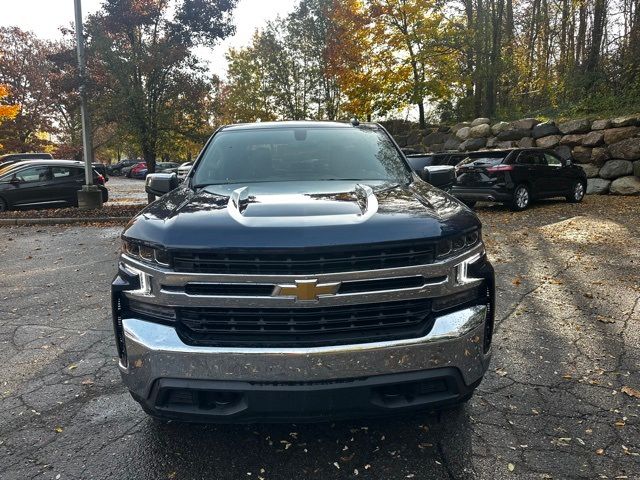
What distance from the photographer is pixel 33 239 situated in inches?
403

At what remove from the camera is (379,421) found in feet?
9.39

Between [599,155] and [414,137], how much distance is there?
29.0 feet

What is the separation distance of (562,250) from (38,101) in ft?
143

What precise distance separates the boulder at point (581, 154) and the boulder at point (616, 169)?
1.99 ft

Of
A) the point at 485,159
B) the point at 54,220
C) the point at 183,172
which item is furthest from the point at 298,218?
the point at 54,220

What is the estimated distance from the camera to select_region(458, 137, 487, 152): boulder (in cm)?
1909

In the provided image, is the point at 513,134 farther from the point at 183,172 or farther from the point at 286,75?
the point at 286,75

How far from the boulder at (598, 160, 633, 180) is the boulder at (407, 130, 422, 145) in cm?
865

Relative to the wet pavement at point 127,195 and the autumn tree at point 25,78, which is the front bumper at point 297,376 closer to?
the wet pavement at point 127,195

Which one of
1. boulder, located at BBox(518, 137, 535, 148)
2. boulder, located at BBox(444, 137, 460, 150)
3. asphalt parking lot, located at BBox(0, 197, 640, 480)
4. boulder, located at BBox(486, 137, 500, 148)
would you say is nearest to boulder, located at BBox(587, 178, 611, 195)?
boulder, located at BBox(518, 137, 535, 148)

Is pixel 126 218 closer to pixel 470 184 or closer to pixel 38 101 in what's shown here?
pixel 470 184

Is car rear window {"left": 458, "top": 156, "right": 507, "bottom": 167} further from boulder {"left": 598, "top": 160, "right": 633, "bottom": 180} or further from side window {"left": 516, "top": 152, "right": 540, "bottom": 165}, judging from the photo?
boulder {"left": 598, "top": 160, "right": 633, "bottom": 180}

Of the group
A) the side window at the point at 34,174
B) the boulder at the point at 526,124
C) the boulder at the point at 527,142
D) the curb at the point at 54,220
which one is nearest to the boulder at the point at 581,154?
the boulder at the point at 527,142

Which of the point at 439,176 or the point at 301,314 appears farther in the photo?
the point at 439,176
